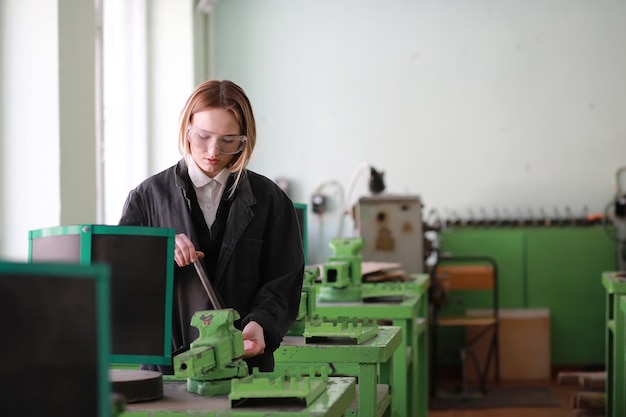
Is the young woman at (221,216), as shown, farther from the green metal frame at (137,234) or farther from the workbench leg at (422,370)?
the workbench leg at (422,370)

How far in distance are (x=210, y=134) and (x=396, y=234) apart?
10.6 ft

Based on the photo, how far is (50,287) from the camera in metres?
1.14

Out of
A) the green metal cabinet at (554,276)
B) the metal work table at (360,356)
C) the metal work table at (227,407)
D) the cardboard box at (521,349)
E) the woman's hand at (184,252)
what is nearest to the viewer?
the metal work table at (227,407)

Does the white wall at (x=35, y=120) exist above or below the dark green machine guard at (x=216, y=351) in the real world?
above

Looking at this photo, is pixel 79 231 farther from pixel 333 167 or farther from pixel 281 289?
pixel 333 167

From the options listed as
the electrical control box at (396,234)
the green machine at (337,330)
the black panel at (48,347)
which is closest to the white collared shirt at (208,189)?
the green machine at (337,330)

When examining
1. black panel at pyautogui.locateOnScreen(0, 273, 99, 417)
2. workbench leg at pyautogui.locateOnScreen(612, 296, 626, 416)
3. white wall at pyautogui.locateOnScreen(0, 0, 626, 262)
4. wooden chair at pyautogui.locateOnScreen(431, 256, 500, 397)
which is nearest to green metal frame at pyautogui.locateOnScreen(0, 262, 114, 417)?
black panel at pyautogui.locateOnScreen(0, 273, 99, 417)

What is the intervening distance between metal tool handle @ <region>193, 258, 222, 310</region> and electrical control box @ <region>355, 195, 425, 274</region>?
324cm

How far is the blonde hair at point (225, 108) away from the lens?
89.3 inches

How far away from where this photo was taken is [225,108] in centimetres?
226

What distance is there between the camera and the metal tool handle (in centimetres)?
216

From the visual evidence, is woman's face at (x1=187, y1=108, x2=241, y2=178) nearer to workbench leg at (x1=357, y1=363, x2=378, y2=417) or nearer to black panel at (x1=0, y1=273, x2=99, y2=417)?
workbench leg at (x1=357, y1=363, x2=378, y2=417)

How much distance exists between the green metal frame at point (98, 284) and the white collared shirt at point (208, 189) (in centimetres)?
116

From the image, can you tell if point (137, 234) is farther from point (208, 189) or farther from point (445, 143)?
point (445, 143)
